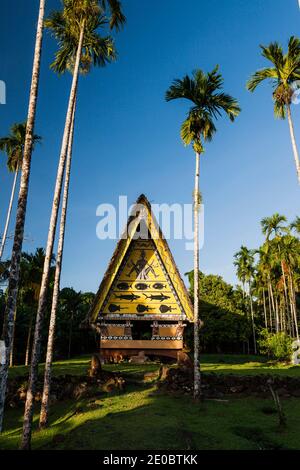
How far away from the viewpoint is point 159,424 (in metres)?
11.5

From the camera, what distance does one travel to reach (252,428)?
36.9 ft

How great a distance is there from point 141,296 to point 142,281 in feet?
3.51

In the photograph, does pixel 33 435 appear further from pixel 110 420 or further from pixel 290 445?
pixel 290 445

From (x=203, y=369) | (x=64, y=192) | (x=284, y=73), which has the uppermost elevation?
(x=284, y=73)

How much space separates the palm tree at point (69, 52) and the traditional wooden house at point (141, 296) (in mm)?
11138

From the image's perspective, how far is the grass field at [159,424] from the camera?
33.2 ft

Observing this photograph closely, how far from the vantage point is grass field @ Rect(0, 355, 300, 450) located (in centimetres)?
1011

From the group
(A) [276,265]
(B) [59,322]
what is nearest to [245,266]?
(A) [276,265]

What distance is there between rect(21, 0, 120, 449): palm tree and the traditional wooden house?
→ 11138mm

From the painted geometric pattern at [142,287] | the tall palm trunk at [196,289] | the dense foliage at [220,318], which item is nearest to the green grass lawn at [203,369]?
the painted geometric pattern at [142,287]

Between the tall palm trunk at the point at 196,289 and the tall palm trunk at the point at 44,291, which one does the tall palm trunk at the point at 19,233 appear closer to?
the tall palm trunk at the point at 44,291

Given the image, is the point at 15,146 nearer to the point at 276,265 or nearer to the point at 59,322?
the point at 59,322

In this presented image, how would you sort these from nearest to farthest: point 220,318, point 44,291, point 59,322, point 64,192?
point 44,291 < point 64,192 < point 59,322 < point 220,318

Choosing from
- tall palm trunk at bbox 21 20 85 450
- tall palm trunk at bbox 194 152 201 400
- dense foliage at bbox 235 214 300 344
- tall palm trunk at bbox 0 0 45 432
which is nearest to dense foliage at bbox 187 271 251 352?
dense foliage at bbox 235 214 300 344
